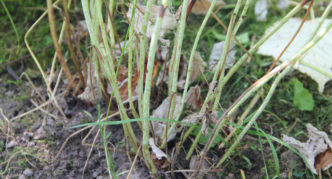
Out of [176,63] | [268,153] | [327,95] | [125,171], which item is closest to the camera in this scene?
[176,63]

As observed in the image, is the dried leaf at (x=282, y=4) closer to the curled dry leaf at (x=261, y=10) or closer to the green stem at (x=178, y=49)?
the curled dry leaf at (x=261, y=10)

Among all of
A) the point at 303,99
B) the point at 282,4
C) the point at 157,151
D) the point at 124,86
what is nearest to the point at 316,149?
the point at 303,99

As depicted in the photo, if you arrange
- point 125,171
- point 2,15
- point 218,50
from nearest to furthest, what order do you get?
1. point 125,171
2. point 218,50
3. point 2,15

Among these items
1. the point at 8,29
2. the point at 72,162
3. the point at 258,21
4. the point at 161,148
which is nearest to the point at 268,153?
the point at 161,148

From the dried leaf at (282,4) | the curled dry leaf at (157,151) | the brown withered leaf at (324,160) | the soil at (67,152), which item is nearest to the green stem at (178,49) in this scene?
the curled dry leaf at (157,151)

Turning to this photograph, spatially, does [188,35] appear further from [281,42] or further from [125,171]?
[125,171]

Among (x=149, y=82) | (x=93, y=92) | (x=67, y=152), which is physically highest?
(x=149, y=82)

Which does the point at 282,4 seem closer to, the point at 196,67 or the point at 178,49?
the point at 196,67
